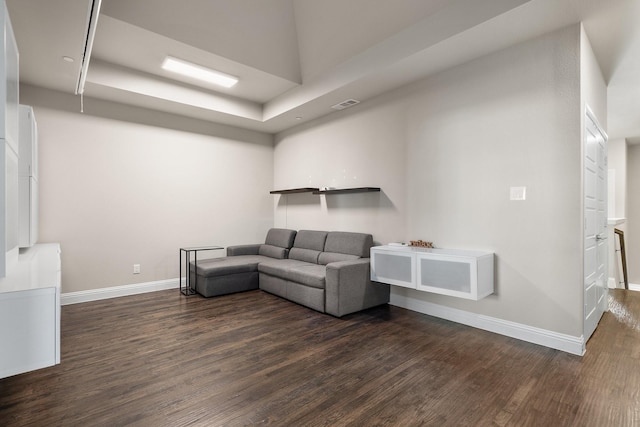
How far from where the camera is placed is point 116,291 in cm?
443

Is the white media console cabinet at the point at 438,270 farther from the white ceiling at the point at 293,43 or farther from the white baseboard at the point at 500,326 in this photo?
Answer: the white ceiling at the point at 293,43

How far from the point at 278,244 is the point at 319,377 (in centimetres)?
332

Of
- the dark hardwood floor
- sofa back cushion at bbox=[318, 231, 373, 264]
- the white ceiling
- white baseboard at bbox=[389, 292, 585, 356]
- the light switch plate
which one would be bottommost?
the dark hardwood floor

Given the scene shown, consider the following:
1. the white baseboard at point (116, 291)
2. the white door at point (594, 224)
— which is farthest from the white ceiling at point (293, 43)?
the white baseboard at point (116, 291)

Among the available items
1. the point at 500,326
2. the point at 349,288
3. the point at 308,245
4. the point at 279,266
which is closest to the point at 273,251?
the point at 308,245

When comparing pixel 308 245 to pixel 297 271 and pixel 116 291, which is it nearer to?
pixel 297 271

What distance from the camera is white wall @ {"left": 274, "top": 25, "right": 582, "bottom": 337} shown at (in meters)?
2.76

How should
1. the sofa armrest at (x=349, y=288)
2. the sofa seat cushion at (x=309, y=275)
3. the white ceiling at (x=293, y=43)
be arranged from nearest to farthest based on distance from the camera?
1. the white ceiling at (x=293, y=43)
2. the sofa armrest at (x=349, y=288)
3. the sofa seat cushion at (x=309, y=275)

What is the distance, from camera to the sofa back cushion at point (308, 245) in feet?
15.7

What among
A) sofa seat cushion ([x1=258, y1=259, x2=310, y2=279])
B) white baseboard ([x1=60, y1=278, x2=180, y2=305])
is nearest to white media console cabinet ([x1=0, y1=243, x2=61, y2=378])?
sofa seat cushion ([x1=258, y1=259, x2=310, y2=279])

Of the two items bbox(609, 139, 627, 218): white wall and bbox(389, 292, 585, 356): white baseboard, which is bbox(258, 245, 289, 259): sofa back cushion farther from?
bbox(609, 139, 627, 218): white wall

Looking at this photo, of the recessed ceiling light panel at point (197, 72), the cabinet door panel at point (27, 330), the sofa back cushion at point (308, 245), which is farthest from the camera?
the sofa back cushion at point (308, 245)

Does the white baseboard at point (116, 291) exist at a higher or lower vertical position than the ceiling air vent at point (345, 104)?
lower

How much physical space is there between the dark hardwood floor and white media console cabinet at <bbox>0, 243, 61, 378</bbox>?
0.59 m
